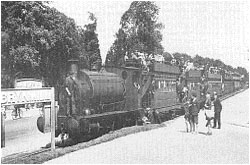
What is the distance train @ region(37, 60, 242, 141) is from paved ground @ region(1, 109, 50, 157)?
20 cm

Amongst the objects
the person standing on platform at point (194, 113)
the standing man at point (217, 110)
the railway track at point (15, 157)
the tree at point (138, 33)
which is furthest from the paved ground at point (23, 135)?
the standing man at point (217, 110)

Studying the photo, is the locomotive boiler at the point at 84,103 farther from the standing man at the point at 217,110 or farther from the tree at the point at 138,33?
the standing man at the point at 217,110

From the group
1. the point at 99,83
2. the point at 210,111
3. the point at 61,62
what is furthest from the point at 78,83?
the point at 61,62

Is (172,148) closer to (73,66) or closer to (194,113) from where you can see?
(194,113)

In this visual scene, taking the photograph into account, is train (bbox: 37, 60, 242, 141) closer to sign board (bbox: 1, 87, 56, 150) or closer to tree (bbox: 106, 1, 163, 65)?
sign board (bbox: 1, 87, 56, 150)

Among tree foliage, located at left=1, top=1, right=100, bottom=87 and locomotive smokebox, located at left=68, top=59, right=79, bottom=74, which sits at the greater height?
tree foliage, located at left=1, top=1, right=100, bottom=87

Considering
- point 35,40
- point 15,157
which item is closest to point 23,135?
point 15,157

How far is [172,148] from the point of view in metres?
6.94

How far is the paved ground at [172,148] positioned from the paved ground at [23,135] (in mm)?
664

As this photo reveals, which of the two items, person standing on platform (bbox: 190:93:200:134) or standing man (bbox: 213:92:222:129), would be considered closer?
person standing on platform (bbox: 190:93:200:134)

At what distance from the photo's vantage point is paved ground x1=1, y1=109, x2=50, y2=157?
585 cm

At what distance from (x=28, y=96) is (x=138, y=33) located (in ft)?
18.6

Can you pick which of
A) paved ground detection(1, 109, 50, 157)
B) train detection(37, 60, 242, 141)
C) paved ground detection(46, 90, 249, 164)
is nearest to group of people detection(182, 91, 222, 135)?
paved ground detection(46, 90, 249, 164)

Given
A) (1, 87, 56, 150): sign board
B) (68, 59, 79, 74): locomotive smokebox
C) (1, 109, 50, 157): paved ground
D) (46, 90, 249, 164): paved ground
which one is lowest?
(46, 90, 249, 164): paved ground
